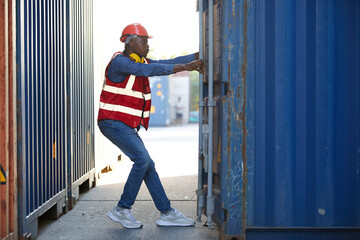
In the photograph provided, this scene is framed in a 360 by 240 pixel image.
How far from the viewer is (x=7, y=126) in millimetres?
3578

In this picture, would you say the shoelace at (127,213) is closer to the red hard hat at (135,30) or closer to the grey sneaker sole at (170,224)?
the grey sneaker sole at (170,224)

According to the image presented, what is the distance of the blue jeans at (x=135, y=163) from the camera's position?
14.8ft

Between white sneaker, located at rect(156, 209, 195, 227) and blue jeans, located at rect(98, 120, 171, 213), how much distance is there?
0.07m

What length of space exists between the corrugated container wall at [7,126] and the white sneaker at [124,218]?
3.69 ft

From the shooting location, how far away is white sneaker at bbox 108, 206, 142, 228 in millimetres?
4531

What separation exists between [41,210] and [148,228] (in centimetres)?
105

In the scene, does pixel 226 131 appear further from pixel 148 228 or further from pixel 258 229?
pixel 148 228

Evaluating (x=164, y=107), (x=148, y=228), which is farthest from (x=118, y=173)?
(x=164, y=107)

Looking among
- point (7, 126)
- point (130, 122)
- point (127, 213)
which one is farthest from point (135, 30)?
point (127, 213)

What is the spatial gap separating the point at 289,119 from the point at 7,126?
2.22m

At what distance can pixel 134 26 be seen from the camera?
4707mm

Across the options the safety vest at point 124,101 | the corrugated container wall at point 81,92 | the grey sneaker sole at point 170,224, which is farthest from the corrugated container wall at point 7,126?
the corrugated container wall at point 81,92

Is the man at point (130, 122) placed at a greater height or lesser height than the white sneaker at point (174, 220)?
greater

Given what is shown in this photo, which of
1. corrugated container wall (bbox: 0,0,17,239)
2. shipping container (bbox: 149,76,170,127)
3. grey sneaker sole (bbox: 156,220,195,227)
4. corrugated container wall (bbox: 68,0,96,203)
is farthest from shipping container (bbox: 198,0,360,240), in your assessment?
shipping container (bbox: 149,76,170,127)
